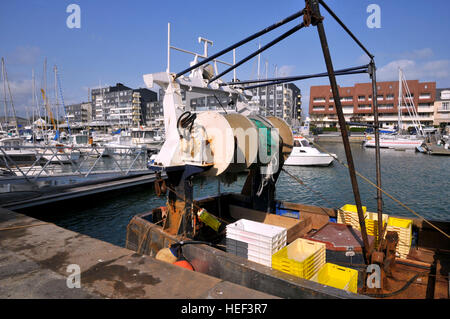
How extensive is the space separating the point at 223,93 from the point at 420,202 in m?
15.7

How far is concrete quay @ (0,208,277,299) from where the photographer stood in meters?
3.41

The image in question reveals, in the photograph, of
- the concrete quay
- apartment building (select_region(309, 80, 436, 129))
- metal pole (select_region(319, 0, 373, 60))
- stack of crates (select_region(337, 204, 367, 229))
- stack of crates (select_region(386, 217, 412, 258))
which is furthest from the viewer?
apartment building (select_region(309, 80, 436, 129))

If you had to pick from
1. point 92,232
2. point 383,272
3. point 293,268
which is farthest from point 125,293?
point 92,232

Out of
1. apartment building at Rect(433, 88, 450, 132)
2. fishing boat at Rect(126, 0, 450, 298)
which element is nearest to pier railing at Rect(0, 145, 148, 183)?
fishing boat at Rect(126, 0, 450, 298)

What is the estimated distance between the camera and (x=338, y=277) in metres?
5.12

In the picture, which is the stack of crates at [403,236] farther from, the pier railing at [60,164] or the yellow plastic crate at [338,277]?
the pier railing at [60,164]

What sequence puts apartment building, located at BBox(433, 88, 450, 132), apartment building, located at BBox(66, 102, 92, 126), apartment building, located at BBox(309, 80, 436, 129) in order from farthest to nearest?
1. apartment building, located at BBox(66, 102, 92, 126)
2. apartment building, located at BBox(309, 80, 436, 129)
3. apartment building, located at BBox(433, 88, 450, 132)

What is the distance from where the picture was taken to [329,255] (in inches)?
238

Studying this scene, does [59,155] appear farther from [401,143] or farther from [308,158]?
[401,143]

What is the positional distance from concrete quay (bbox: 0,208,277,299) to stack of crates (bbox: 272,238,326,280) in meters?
1.71

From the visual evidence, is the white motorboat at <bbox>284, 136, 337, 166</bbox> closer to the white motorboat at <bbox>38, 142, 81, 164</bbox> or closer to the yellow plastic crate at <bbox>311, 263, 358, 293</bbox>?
the white motorboat at <bbox>38, 142, 81, 164</bbox>

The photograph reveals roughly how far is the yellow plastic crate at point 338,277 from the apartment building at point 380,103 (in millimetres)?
88807
